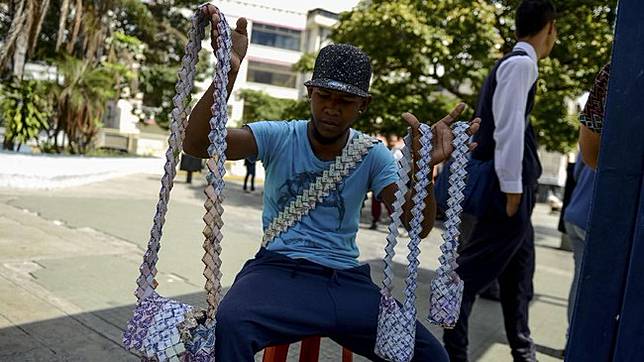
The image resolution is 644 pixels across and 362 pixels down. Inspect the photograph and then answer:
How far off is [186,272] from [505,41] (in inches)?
315

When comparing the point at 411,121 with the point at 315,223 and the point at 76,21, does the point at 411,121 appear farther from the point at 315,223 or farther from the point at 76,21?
the point at 76,21

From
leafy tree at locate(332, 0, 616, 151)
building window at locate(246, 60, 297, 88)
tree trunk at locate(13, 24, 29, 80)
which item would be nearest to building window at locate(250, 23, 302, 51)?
building window at locate(246, 60, 297, 88)

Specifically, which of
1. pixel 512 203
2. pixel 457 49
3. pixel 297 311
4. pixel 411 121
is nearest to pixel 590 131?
pixel 512 203

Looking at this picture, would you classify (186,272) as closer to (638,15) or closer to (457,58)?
(638,15)

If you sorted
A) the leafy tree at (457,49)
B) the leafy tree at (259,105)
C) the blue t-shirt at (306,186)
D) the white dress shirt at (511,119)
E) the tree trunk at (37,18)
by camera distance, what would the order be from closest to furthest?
the blue t-shirt at (306,186) < the white dress shirt at (511,119) < the leafy tree at (457,49) < the tree trunk at (37,18) < the leafy tree at (259,105)

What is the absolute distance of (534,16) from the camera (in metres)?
3.24

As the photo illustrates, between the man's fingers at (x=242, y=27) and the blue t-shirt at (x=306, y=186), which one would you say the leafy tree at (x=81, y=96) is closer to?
the blue t-shirt at (x=306, y=186)

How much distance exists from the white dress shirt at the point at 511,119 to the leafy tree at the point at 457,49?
7.83m

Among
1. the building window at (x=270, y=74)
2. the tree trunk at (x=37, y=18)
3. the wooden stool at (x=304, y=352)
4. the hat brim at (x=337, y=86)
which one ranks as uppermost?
the building window at (x=270, y=74)

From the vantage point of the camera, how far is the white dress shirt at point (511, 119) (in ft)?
9.77

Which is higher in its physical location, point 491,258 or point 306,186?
point 306,186

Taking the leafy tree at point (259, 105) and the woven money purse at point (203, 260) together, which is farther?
the leafy tree at point (259, 105)


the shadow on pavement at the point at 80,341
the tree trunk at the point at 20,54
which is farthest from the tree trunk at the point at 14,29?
the shadow on pavement at the point at 80,341

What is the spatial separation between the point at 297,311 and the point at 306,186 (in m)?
0.50
